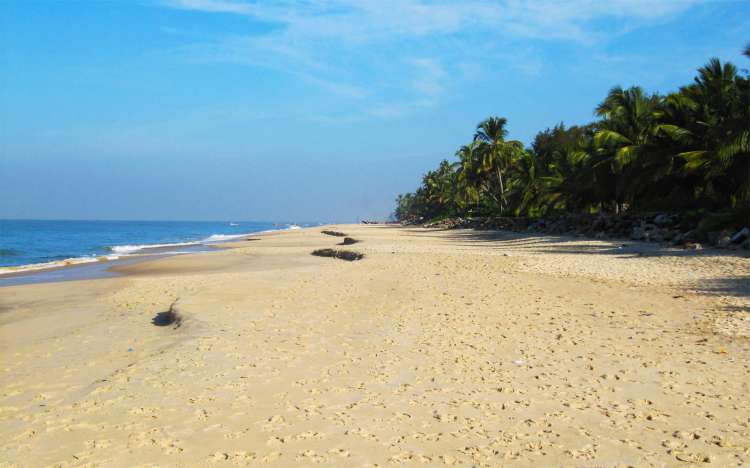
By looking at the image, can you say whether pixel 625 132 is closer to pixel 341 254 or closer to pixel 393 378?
pixel 341 254

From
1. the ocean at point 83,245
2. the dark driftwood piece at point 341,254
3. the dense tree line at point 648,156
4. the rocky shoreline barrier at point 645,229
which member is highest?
the dense tree line at point 648,156

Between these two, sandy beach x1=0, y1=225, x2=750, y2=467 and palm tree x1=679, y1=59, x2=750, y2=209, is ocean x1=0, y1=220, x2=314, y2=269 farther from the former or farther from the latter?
palm tree x1=679, y1=59, x2=750, y2=209

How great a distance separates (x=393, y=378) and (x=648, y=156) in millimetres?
25967

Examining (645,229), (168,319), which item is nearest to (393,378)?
(168,319)

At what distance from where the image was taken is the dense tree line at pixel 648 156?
22.1 metres

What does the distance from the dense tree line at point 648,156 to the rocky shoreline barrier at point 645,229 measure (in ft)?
4.72

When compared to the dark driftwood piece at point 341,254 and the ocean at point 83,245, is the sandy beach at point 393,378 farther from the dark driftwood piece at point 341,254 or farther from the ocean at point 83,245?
the ocean at point 83,245

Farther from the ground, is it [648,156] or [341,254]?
[648,156]

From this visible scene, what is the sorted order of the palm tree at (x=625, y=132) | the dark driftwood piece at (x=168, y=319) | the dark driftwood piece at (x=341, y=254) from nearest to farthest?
the dark driftwood piece at (x=168, y=319), the dark driftwood piece at (x=341, y=254), the palm tree at (x=625, y=132)

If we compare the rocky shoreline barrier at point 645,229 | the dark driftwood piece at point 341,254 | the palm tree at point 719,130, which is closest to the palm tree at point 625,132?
the rocky shoreline barrier at point 645,229


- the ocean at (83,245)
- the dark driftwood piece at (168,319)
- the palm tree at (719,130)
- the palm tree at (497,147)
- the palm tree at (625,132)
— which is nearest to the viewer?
the dark driftwood piece at (168,319)

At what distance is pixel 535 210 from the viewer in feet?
154

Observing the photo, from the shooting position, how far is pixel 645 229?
24250mm

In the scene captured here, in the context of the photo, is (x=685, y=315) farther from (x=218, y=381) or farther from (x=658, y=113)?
(x=658, y=113)
